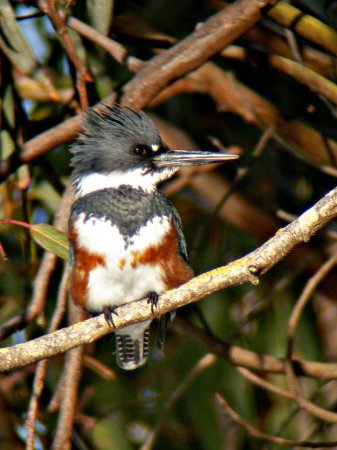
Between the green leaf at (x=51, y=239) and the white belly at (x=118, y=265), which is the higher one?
the green leaf at (x=51, y=239)

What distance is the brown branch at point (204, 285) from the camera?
2006 mm

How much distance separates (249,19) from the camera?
9.46 feet

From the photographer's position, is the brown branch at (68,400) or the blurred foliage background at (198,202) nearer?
the brown branch at (68,400)

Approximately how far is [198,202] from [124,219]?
3.61ft

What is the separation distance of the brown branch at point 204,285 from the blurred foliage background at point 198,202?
0.82 m

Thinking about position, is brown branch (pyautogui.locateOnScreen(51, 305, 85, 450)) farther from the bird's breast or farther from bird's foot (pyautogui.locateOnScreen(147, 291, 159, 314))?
bird's foot (pyautogui.locateOnScreen(147, 291, 159, 314))

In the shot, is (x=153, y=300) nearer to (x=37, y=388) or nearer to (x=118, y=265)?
(x=118, y=265)

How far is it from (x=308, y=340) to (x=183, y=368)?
576 mm

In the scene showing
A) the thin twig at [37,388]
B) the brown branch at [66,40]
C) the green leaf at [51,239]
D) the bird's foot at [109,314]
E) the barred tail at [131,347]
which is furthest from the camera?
the barred tail at [131,347]

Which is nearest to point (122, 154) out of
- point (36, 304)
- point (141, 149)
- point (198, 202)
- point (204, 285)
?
point (141, 149)

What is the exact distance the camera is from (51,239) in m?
2.71

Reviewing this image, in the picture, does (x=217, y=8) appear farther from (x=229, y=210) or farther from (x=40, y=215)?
(x=40, y=215)

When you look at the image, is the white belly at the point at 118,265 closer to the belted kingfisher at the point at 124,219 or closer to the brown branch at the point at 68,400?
the belted kingfisher at the point at 124,219

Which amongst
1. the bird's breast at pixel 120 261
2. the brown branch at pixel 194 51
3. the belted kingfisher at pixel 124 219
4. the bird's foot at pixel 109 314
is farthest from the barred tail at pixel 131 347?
the brown branch at pixel 194 51
